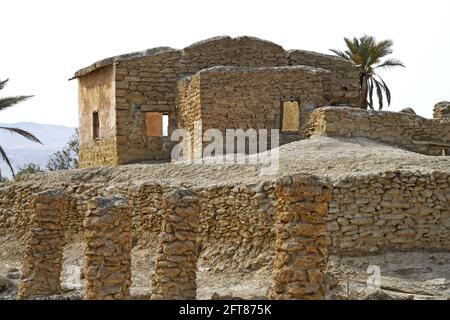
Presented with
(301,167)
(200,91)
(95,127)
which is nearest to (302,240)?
(301,167)

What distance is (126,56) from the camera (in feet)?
73.9

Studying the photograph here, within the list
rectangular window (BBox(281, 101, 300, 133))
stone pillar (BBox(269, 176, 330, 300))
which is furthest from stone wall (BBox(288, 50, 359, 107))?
stone pillar (BBox(269, 176, 330, 300))

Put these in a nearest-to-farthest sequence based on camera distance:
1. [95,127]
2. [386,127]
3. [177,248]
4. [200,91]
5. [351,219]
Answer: [177,248], [351,219], [386,127], [200,91], [95,127]

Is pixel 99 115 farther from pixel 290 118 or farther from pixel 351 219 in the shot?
pixel 351 219

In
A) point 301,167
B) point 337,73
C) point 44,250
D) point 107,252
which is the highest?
point 337,73

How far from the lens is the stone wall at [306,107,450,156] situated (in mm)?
19109

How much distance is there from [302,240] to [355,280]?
3271 millimetres

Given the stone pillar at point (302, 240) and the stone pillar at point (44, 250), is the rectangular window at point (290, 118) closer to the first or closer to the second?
the stone pillar at point (44, 250)

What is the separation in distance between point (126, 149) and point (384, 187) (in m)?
9.87

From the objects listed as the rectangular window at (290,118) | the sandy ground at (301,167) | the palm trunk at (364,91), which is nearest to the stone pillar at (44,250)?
the sandy ground at (301,167)

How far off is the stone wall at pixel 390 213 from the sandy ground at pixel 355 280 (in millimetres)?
229

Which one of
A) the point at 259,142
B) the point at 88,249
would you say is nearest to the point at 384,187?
the point at 88,249

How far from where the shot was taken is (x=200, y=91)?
20656 millimetres

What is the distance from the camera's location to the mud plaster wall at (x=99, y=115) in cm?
2288
